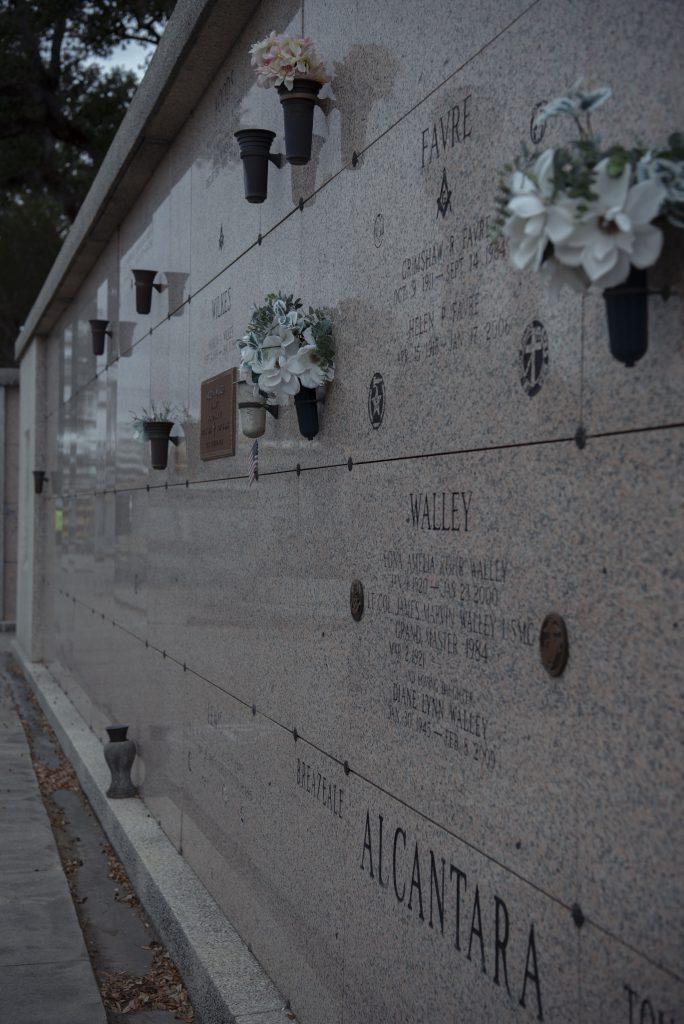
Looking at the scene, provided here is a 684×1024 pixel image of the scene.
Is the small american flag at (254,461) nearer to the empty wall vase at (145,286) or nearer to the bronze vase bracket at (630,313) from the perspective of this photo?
the empty wall vase at (145,286)

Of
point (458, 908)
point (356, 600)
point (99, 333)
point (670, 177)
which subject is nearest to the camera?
point (670, 177)

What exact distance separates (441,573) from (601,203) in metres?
1.28

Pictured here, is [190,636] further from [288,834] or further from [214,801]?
[288,834]

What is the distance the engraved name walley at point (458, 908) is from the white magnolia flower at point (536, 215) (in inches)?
55.2

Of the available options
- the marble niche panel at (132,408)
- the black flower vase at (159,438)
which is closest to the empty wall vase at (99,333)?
the marble niche panel at (132,408)

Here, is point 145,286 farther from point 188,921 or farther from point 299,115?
point 188,921

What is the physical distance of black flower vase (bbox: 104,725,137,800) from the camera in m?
7.06

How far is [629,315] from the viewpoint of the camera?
2014mm

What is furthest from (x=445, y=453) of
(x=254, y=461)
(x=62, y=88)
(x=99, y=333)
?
(x=62, y=88)

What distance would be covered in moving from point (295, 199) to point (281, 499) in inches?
43.6

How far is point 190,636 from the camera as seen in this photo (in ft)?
19.1

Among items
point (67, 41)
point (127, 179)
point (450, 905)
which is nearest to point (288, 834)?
point (450, 905)

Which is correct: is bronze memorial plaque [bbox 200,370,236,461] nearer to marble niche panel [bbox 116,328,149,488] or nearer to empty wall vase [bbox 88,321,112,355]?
marble niche panel [bbox 116,328,149,488]

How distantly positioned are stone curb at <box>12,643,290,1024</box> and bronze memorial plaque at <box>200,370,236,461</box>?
201cm
